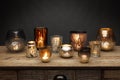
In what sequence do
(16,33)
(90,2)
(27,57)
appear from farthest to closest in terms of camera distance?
(90,2) → (16,33) → (27,57)

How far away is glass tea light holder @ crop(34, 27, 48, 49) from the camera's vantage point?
179 cm

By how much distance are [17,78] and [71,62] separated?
Result: 37 cm

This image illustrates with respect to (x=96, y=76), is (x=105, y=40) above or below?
above

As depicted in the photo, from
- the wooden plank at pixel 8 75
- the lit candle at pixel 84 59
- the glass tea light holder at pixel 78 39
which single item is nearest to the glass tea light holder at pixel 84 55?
the lit candle at pixel 84 59

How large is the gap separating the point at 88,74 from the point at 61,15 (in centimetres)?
70

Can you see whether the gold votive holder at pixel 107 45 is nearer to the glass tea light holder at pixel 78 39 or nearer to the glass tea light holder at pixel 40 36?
the glass tea light holder at pixel 78 39

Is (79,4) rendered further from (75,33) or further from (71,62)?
(71,62)

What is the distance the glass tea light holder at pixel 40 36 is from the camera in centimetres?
179

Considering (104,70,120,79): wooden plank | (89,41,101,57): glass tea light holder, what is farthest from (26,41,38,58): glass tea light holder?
(104,70,120,79): wooden plank

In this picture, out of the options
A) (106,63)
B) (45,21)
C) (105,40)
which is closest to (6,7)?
(45,21)

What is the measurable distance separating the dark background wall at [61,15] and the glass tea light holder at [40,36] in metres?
0.26

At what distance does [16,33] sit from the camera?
5.84 ft

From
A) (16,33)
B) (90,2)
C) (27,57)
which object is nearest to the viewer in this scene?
(27,57)

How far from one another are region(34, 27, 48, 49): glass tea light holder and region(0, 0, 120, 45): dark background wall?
0.84ft
